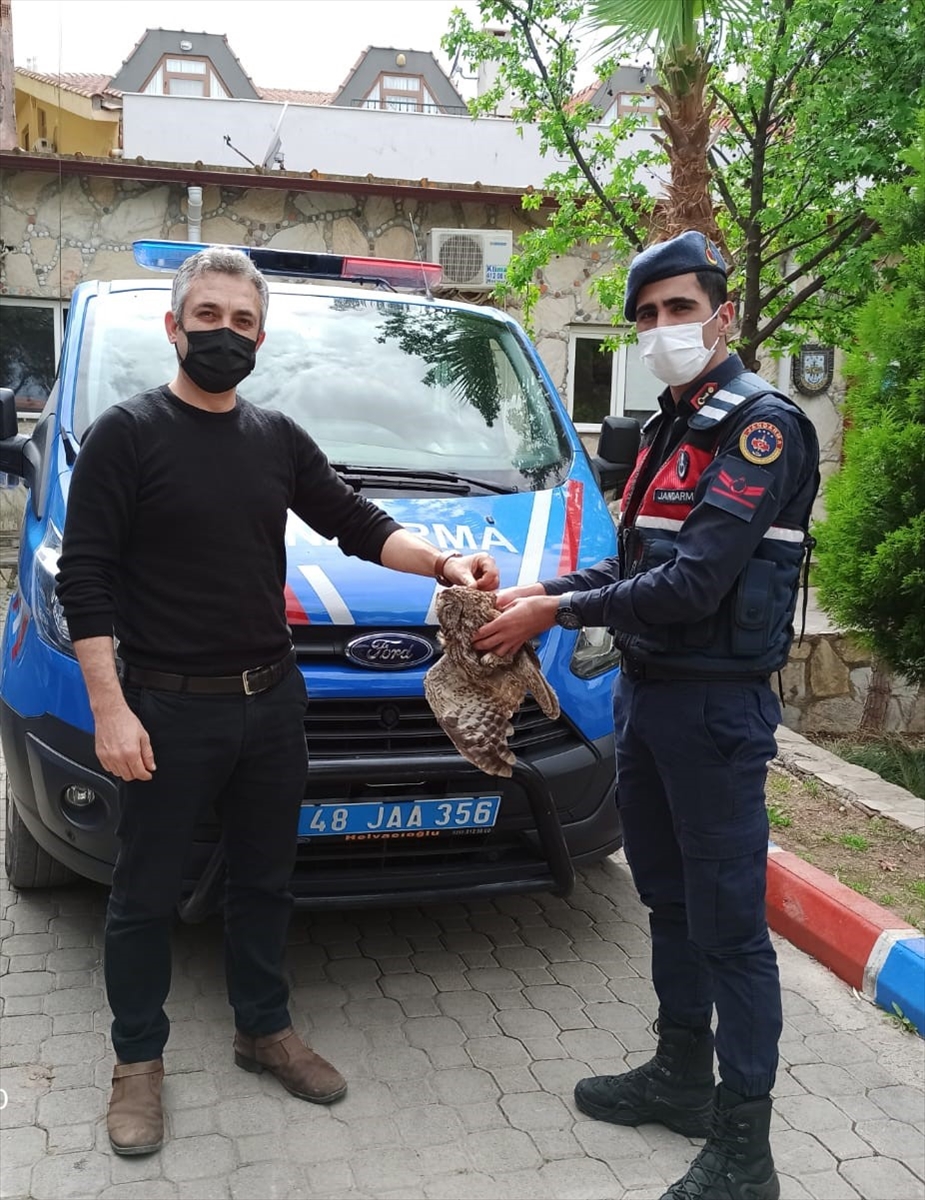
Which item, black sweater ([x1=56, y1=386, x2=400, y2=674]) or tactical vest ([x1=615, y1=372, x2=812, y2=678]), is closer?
tactical vest ([x1=615, y1=372, x2=812, y2=678])

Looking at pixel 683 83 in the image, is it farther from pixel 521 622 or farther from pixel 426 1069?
pixel 426 1069

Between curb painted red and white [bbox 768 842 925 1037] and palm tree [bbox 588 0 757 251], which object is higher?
palm tree [bbox 588 0 757 251]

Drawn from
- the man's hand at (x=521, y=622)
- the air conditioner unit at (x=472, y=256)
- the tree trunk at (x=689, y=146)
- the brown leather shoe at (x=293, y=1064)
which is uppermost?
the air conditioner unit at (x=472, y=256)

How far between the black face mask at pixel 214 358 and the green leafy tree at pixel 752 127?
154 inches

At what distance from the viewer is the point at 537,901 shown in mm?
4230

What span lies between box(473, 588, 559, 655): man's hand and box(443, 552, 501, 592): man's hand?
0.58 feet

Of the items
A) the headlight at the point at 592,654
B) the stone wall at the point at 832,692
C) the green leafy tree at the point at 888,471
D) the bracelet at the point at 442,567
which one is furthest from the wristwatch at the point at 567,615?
the stone wall at the point at 832,692

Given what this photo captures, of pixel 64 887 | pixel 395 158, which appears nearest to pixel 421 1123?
pixel 64 887

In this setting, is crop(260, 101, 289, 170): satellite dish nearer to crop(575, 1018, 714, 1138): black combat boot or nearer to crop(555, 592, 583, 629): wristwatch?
crop(555, 592, 583, 629): wristwatch

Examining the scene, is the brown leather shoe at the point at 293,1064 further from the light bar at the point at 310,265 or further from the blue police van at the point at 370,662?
the light bar at the point at 310,265

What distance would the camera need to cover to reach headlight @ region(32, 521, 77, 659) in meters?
3.23

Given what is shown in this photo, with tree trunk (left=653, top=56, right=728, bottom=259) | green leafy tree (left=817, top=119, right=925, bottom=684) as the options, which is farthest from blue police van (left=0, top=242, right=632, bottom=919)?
tree trunk (left=653, top=56, right=728, bottom=259)

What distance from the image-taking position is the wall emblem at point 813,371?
41.9 feet

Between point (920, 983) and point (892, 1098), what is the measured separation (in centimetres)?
49
